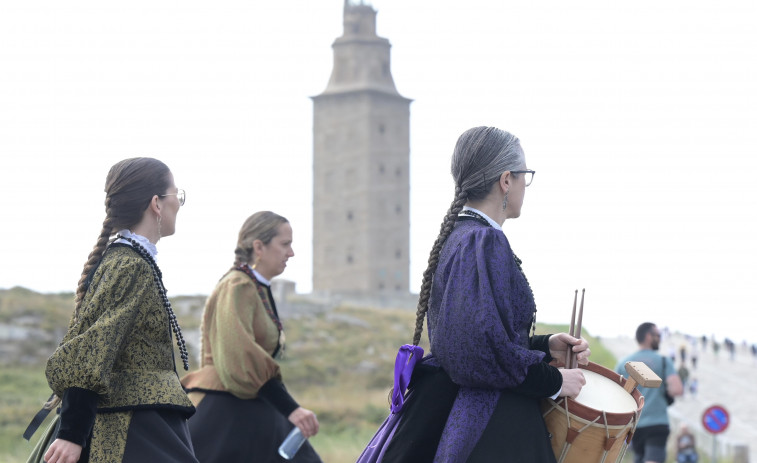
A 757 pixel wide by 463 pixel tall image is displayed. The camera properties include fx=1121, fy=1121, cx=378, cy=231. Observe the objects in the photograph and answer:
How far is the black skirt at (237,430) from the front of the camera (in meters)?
6.58

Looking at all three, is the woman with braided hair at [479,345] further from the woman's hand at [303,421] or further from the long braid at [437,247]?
the woman's hand at [303,421]

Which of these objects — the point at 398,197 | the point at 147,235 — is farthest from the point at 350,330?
the point at 147,235

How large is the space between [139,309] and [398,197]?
247 feet

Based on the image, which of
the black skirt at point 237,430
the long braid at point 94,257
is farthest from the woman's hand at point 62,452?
the black skirt at point 237,430

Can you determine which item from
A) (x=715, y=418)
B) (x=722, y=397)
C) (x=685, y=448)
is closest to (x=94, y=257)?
(x=715, y=418)

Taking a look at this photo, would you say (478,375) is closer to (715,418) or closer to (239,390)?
(239,390)

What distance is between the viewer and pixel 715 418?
1520 centimetres

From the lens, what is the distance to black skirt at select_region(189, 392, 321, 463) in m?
6.58

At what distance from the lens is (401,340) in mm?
44812

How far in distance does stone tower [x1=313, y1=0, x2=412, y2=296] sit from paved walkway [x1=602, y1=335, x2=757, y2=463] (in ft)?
62.5

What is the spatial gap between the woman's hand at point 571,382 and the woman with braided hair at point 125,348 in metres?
1.61

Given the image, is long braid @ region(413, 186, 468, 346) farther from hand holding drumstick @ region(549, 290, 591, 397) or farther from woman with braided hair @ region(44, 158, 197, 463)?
woman with braided hair @ region(44, 158, 197, 463)

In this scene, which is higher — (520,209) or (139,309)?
(520,209)

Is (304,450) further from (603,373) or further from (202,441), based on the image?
(603,373)
